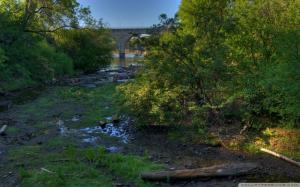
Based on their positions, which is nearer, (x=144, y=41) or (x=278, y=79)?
(x=278, y=79)

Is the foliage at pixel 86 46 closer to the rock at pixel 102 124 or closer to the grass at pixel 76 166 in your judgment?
the rock at pixel 102 124

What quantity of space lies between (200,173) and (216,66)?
4.66m

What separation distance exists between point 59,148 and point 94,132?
108 inches

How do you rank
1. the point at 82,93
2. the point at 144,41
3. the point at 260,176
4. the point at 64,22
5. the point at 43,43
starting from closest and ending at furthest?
the point at 260,176, the point at 144,41, the point at 82,93, the point at 43,43, the point at 64,22

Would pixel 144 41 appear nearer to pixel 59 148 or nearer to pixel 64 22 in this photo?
pixel 59 148

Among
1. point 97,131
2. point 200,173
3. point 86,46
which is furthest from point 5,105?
point 86,46

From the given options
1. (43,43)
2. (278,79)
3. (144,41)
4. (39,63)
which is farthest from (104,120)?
(43,43)

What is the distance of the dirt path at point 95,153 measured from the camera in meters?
9.61

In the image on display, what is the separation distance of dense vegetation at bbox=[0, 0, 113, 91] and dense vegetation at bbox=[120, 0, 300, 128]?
13685mm

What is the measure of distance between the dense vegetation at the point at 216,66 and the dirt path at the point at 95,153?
1.09m

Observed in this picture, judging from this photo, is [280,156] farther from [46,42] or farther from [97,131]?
[46,42]

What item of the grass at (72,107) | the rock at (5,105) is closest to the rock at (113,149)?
the grass at (72,107)

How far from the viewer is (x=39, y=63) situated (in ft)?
109

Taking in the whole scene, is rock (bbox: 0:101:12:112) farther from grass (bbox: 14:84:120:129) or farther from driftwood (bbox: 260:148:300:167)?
driftwood (bbox: 260:148:300:167)
